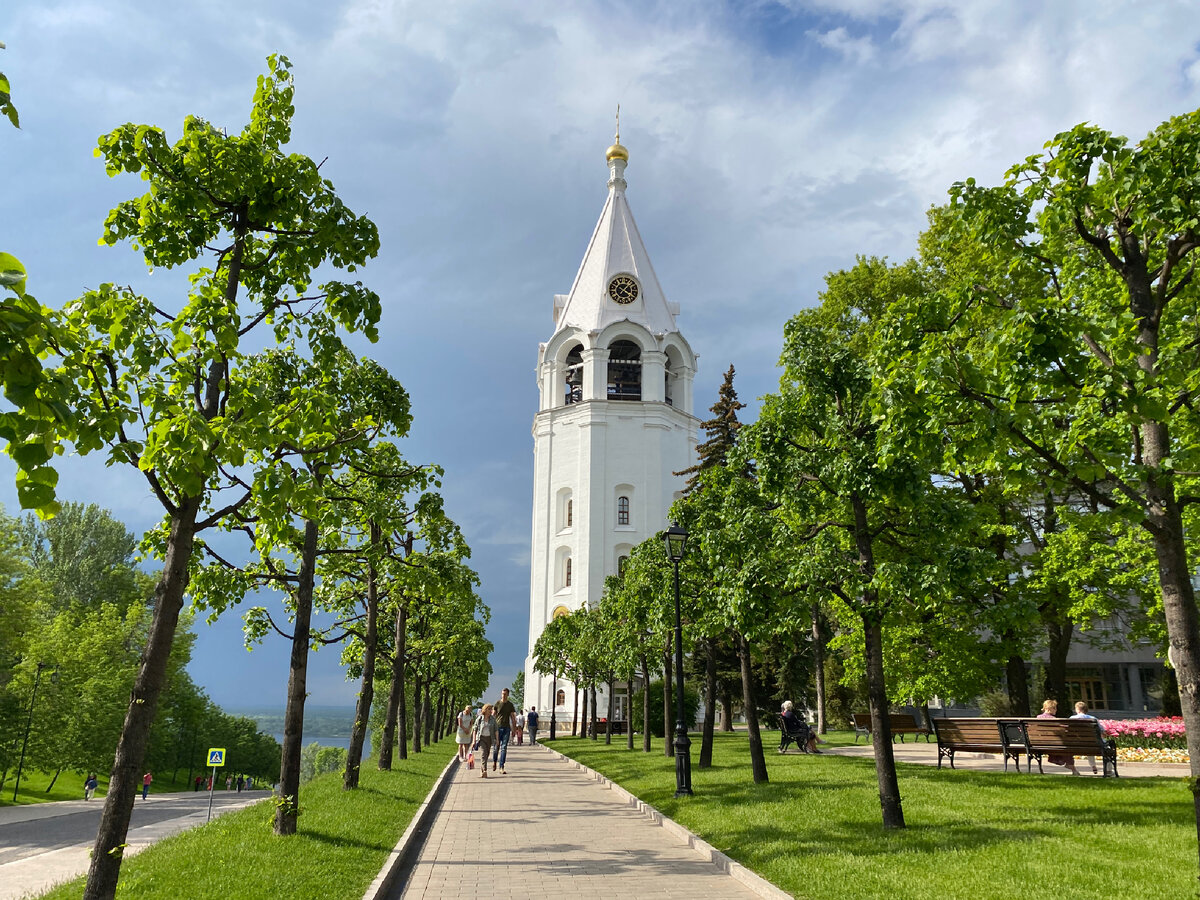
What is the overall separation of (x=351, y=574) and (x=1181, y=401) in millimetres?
13570

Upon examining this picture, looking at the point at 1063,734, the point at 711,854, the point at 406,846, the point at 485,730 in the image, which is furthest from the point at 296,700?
the point at 485,730

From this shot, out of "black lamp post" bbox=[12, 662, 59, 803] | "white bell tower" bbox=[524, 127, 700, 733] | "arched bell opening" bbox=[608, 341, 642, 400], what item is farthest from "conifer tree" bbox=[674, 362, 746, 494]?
"black lamp post" bbox=[12, 662, 59, 803]

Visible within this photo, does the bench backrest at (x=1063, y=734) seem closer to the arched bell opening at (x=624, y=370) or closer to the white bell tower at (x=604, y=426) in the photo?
the white bell tower at (x=604, y=426)

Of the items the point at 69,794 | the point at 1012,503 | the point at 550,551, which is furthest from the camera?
the point at 550,551

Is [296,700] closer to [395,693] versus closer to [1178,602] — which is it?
[1178,602]

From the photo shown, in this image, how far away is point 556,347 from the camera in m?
71.3

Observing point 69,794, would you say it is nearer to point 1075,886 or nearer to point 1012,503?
point 1012,503

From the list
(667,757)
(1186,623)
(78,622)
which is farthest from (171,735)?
(1186,623)

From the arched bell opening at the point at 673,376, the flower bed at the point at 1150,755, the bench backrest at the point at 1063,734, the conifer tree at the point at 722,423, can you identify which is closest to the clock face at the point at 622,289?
the arched bell opening at the point at 673,376

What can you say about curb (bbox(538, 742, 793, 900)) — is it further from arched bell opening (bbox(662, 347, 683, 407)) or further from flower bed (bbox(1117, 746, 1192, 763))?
arched bell opening (bbox(662, 347, 683, 407))

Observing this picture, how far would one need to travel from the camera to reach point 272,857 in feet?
31.9

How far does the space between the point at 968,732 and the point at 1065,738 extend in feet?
8.17

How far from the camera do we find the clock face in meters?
69.6

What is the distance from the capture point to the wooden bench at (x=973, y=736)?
16469mm
